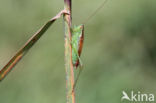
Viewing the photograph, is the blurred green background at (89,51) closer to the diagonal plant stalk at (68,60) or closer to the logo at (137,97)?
the logo at (137,97)

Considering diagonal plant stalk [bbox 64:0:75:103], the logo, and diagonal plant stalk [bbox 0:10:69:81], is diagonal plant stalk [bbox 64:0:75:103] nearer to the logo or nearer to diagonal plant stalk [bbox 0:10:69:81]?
diagonal plant stalk [bbox 0:10:69:81]

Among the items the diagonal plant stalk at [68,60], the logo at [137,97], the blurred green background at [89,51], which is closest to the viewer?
the diagonal plant stalk at [68,60]

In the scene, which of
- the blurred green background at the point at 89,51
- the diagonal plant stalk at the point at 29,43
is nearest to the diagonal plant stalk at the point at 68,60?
the diagonal plant stalk at the point at 29,43

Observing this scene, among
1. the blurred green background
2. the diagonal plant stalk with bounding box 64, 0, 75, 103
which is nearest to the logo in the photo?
the blurred green background

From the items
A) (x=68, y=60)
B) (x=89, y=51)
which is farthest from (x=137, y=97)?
(x=68, y=60)

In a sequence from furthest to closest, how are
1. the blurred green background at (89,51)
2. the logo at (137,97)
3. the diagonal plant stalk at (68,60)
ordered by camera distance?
1. the blurred green background at (89,51)
2. the logo at (137,97)
3. the diagonal plant stalk at (68,60)

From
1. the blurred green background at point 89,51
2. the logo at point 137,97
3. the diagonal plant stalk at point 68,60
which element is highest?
the diagonal plant stalk at point 68,60

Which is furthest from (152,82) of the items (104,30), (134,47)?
(104,30)

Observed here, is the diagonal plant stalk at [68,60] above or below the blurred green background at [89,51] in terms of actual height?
above

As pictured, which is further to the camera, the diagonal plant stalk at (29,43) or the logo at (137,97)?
the logo at (137,97)

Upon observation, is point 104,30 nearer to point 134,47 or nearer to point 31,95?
point 134,47
